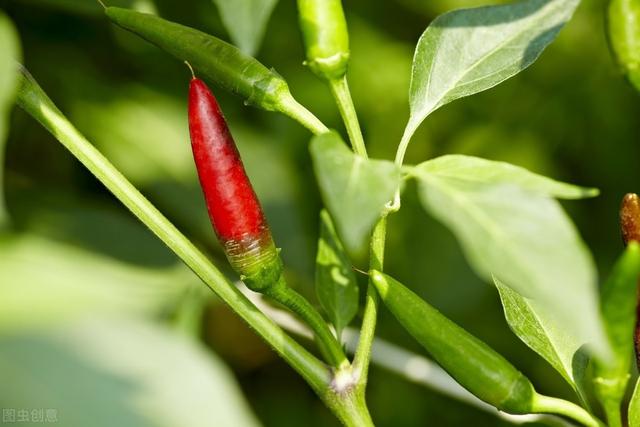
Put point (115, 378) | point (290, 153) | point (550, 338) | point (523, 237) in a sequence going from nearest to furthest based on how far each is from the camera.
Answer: point (523, 237) → point (115, 378) → point (550, 338) → point (290, 153)

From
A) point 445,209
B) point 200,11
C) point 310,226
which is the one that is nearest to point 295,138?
point 310,226

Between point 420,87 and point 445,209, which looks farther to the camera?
point 420,87

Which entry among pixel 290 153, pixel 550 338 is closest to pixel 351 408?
pixel 550 338

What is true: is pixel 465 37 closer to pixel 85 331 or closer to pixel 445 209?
pixel 445 209

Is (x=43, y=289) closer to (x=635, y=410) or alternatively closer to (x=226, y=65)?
(x=226, y=65)

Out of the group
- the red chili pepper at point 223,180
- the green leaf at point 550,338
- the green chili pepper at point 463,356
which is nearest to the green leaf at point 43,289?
→ the red chili pepper at point 223,180

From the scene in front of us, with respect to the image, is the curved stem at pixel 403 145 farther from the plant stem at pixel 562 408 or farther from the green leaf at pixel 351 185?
the plant stem at pixel 562 408
